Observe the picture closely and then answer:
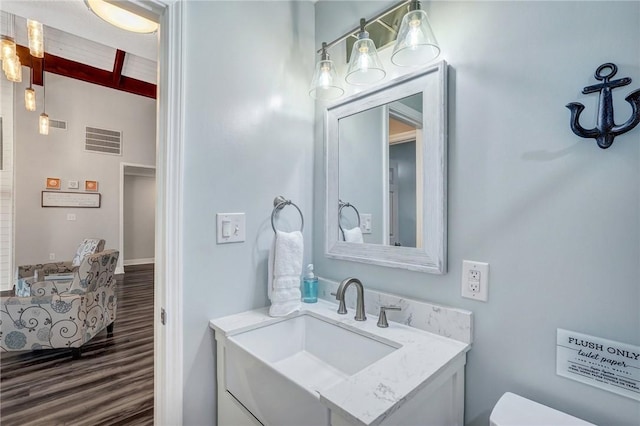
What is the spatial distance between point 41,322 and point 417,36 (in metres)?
3.20

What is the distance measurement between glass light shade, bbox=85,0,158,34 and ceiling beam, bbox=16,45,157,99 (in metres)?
3.14

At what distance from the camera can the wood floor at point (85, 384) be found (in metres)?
1.77

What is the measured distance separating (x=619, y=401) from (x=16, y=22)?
5.83 meters

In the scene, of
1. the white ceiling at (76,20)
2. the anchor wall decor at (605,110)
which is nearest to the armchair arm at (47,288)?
the white ceiling at (76,20)

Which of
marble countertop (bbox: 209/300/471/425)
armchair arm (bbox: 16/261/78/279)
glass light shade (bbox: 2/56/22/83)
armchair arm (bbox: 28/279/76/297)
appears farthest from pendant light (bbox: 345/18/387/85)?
armchair arm (bbox: 16/261/78/279)

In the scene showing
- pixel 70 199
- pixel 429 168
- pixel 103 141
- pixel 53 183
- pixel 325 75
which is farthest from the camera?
pixel 103 141

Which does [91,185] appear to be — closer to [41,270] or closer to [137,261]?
[41,270]

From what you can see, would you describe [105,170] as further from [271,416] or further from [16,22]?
[271,416]

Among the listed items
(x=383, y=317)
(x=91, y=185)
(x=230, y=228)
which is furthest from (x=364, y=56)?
(x=91, y=185)

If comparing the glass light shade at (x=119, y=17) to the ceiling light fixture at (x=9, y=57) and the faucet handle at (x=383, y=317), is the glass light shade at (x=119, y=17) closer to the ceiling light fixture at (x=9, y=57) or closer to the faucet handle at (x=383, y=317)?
the ceiling light fixture at (x=9, y=57)

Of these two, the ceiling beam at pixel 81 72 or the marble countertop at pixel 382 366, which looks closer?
the marble countertop at pixel 382 366

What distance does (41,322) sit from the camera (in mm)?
2332

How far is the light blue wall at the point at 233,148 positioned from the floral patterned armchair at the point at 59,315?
6.34 feet

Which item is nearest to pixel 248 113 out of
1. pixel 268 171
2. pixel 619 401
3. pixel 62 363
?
pixel 268 171
